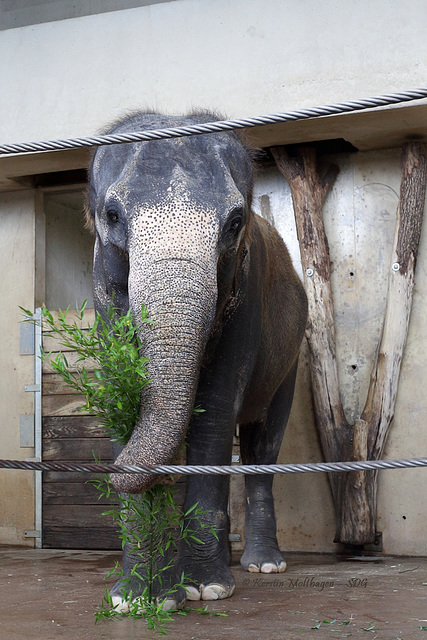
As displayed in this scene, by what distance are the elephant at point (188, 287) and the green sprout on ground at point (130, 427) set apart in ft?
0.19

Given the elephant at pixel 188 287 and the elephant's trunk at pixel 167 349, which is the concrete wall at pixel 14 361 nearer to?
the elephant at pixel 188 287

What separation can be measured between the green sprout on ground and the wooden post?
6.45 feet

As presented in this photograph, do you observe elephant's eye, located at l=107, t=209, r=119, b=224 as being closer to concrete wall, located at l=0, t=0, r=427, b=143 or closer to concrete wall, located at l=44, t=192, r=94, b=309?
concrete wall, located at l=0, t=0, r=427, b=143

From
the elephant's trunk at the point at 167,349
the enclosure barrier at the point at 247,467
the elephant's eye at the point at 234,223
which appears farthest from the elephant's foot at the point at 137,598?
the elephant's eye at the point at 234,223

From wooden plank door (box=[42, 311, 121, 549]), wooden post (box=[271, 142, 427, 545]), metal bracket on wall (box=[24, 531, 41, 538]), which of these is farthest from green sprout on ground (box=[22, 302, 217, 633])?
metal bracket on wall (box=[24, 531, 41, 538])

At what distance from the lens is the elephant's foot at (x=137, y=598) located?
2.45m

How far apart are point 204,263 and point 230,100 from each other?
207 centimetres

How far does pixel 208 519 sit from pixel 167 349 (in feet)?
2.53

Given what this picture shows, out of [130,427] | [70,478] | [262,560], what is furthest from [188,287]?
[70,478]

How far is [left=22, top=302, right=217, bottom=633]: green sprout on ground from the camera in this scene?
7.19 feet

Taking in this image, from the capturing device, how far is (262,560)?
3.75m

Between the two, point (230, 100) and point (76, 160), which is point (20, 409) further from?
point (230, 100)

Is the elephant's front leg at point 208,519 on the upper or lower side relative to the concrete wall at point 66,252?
lower

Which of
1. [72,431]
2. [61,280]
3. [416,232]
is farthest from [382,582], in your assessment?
[61,280]
